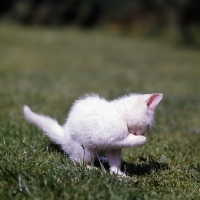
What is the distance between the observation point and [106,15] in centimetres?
3122

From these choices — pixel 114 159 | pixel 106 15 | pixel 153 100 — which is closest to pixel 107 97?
pixel 114 159

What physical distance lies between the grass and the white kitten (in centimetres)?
18

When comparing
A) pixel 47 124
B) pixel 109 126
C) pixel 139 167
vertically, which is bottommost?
pixel 139 167

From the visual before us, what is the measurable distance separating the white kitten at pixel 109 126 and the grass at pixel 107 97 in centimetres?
18

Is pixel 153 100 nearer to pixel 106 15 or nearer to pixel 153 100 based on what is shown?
pixel 153 100

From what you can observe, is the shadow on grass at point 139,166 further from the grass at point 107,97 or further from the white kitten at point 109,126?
the white kitten at point 109,126

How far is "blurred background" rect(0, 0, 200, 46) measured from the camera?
90.5 ft

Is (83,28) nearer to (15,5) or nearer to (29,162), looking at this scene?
(15,5)

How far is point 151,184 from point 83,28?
93.0 feet

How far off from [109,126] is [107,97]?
5.17 m

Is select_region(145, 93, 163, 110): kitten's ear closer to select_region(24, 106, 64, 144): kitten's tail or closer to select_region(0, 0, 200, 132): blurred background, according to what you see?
select_region(24, 106, 64, 144): kitten's tail

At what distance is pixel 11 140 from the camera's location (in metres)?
4.43

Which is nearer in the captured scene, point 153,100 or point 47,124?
point 153,100

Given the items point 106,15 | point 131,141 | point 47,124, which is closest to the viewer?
point 131,141
